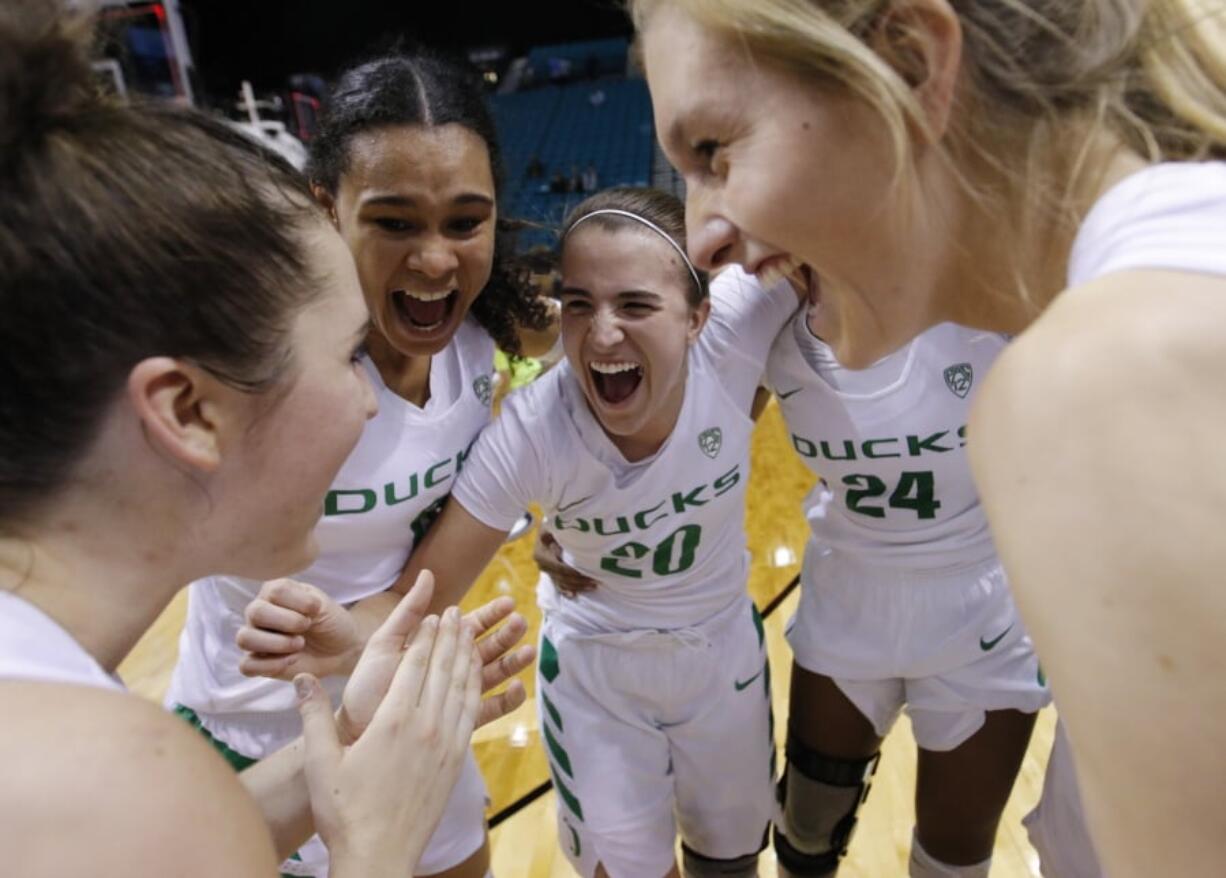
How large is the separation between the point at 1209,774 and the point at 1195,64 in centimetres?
45

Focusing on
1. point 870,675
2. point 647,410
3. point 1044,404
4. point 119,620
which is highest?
point 1044,404

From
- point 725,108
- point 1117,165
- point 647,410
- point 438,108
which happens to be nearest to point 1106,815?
point 1117,165

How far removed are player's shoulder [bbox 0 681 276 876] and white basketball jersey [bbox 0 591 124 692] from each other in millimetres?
14

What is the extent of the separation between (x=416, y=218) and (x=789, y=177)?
2.81 ft

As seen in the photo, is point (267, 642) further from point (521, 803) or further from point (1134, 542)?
point (521, 803)

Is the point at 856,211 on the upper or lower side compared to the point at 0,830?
upper

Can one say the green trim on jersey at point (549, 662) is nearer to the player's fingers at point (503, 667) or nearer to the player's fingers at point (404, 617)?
the player's fingers at point (503, 667)

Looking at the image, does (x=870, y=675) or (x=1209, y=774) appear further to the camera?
(x=870, y=675)

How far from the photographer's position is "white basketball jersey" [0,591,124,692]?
0.58 meters

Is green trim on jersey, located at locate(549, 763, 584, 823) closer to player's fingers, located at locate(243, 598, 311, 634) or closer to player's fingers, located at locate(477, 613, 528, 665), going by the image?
player's fingers, located at locate(477, 613, 528, 665)

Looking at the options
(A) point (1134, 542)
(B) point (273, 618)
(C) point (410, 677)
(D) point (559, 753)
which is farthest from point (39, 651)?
(D) point (559, 753)

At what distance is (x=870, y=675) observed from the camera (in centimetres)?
164

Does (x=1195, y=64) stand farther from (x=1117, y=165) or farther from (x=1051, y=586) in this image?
(x=1051, y=586)

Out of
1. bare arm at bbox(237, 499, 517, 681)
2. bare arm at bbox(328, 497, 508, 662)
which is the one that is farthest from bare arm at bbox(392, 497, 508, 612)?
bare arm at bbox(237, 499, 517, 681)
